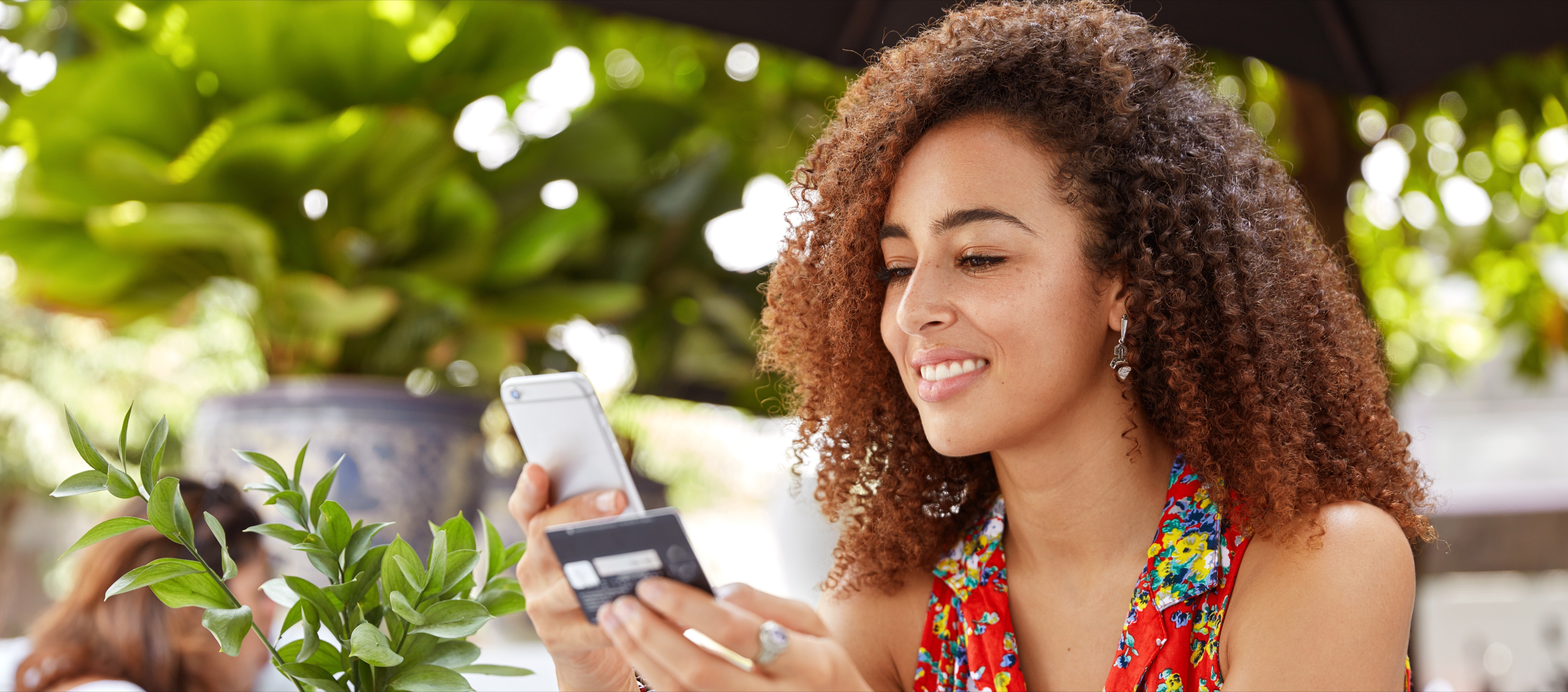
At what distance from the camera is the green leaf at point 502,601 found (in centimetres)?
120

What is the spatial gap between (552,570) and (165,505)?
14.6 inches

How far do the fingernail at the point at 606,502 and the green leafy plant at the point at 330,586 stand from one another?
0.39 ft

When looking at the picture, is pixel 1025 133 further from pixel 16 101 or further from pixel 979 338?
pixel 16 101

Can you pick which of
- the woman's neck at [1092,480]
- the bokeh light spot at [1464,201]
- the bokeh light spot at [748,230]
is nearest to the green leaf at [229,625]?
the woman's neck at [1092,480]

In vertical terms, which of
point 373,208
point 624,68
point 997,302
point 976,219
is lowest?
point 997,302

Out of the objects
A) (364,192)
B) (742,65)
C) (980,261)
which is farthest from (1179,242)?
(742,65)

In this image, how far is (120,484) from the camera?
40.9 inches

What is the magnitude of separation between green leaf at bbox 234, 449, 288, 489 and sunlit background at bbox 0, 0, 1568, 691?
2.71 ft

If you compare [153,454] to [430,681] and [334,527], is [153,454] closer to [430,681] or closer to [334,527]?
[334,527]

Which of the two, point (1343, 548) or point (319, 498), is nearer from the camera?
point (319, 498)

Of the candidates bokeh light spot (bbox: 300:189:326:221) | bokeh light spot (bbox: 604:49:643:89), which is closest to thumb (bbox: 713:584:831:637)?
bokeh light spot (bbox: 300:189:326:221)

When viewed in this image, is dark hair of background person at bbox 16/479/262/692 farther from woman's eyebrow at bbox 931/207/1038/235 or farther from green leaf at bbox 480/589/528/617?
woman's eyebrow at bbox 931/207/1038/235

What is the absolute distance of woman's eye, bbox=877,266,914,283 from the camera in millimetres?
1559

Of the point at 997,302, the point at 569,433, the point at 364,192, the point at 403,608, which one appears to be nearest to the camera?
the point at 403,608
